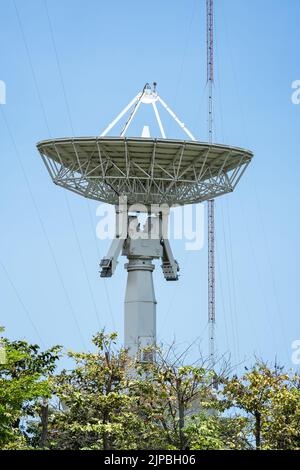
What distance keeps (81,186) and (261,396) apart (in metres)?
21.5

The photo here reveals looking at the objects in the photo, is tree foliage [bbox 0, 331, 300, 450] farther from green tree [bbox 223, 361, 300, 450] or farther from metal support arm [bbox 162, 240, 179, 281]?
metal support arm [bbox 162, 240, 179, 281]

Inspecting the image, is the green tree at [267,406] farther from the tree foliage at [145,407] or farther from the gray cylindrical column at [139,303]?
the gray cylindrical column at [139,303]

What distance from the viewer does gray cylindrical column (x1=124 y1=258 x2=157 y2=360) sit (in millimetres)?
69625

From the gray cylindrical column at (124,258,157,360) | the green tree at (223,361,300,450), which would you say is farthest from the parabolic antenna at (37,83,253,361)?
the green tree at (223,361,300,450)

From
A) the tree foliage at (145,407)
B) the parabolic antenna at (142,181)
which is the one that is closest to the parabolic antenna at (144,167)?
the parabolic antenna at (142,181)

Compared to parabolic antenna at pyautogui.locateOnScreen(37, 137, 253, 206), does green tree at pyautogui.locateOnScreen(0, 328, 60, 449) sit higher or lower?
lower

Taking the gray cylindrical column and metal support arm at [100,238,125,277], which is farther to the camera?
the gray cylindrical column
